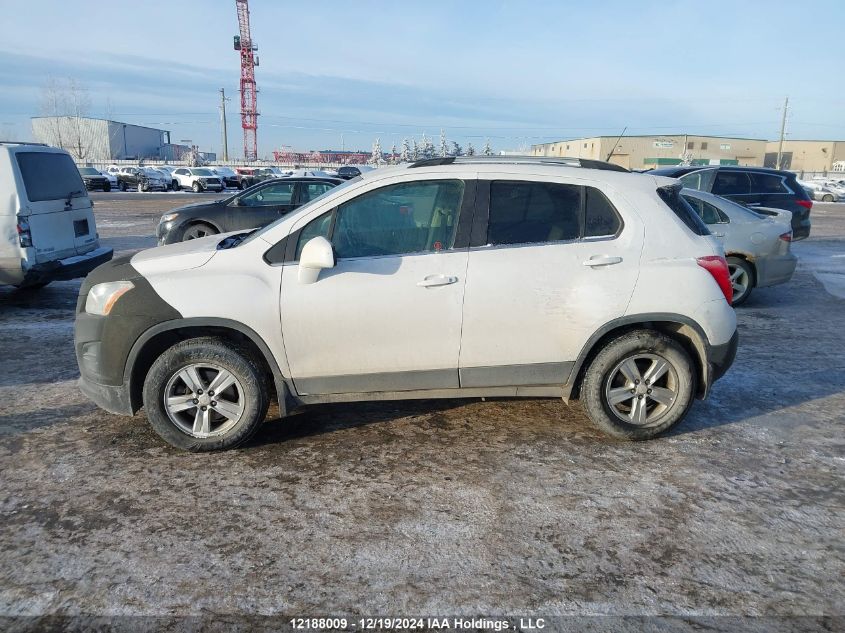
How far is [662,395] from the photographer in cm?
421

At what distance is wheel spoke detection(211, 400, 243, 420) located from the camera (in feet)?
12.9

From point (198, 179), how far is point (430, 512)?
139 feet

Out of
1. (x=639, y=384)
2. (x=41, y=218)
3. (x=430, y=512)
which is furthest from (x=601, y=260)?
(x=41, y=218)

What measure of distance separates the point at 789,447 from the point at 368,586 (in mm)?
3058

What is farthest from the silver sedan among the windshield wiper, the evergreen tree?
the evergreen tree

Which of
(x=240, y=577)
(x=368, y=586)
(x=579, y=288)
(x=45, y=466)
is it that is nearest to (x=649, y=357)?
(x=579, y=288)

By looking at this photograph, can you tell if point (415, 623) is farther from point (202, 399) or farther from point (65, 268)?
point (65, 268)

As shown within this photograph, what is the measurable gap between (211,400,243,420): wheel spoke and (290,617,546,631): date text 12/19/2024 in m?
1.66

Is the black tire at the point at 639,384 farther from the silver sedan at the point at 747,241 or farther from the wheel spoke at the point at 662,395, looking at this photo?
the silver sedan at the point at 747,241

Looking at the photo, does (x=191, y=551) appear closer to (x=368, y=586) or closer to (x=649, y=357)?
(x=368, y=586)

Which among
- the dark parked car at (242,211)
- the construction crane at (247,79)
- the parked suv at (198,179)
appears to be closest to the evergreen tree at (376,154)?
the construction crane at (247,79)

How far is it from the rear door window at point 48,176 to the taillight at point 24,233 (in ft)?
1.01

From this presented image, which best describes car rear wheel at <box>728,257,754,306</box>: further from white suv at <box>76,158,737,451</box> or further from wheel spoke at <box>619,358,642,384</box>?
wheel spoke at <box>619,358,642,384</box>

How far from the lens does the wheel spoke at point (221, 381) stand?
154 inches
